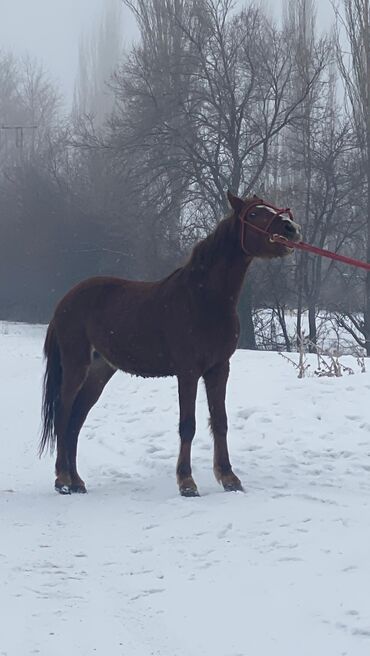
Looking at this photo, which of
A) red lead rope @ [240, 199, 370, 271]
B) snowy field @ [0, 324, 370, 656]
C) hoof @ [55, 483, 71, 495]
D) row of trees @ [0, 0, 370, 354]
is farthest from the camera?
row of trees @ [0, 0, 370, 354]

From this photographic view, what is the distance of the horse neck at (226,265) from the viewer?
7266 millimetres

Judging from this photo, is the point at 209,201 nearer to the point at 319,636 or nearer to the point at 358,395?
the point at 358,395

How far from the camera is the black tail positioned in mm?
8250

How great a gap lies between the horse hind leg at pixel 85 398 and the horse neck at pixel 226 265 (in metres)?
1.43

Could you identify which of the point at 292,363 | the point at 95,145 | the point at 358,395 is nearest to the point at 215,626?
the point at 358,395

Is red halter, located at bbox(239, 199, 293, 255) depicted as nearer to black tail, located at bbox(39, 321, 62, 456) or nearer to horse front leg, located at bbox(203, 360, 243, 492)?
horse front leg, located at bbox(203, 360, 243, 492)

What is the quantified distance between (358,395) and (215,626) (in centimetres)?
519

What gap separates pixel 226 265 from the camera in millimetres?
7289

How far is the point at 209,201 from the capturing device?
28500 mm

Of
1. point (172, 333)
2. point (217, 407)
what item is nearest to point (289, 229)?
point (172, 333)

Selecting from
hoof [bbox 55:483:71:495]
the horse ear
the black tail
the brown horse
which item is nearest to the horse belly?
the brown horse

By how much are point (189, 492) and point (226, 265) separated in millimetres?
1695

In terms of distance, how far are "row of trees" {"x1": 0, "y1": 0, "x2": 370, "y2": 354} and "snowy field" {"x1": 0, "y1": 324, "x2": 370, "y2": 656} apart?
60.5ft

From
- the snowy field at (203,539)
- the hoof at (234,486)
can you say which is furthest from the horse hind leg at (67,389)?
the hoof at (234,486)
